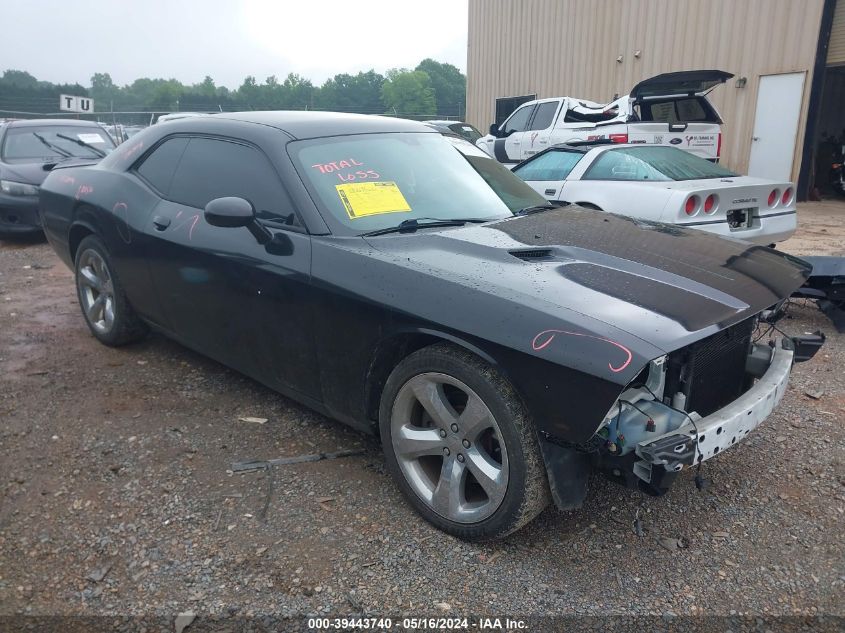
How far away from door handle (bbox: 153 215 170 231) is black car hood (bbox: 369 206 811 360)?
1476mm

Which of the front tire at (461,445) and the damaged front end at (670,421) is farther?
the front tire at (461,445)

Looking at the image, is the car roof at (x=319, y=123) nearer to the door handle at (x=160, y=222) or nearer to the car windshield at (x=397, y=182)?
the car windshield at (x=397, y=182)

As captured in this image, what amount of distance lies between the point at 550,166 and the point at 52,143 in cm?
708

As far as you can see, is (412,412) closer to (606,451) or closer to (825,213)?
(606,451)

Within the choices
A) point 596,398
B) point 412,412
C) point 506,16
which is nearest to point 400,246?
point 412,412

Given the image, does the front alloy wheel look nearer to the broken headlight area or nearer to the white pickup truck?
the broken headlight area

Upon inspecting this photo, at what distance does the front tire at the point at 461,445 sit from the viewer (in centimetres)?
227

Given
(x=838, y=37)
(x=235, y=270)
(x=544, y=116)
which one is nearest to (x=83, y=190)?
(x=235, y=270)

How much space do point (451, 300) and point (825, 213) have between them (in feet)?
40.9

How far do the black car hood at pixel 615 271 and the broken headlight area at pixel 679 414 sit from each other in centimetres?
14

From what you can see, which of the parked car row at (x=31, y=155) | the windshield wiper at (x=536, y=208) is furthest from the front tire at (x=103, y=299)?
the parked car row at (x=31, y=155)

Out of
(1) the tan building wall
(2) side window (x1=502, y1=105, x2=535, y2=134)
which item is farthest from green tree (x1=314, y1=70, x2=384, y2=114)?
(2) side window (x1=502, y1=105, x2=535, y2=134)

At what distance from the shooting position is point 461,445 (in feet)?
8.10

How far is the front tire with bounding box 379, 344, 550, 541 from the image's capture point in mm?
2273
